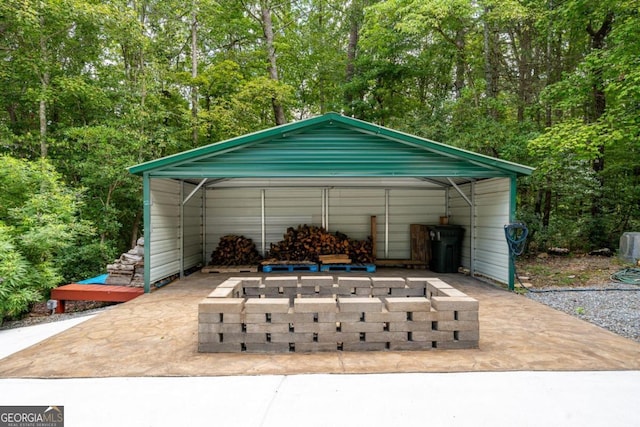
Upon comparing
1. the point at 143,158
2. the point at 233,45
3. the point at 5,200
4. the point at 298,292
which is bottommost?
the point at 298,292

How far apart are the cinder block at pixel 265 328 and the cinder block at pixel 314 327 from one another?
14 centimetres

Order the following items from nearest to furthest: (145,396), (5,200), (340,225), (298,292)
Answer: (145,396) → (298,292) → (5,200) → (340,225)

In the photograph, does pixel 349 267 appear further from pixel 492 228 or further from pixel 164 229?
pixel 164 229

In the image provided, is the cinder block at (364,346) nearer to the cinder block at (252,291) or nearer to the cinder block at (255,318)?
the cinder block at (255,318)

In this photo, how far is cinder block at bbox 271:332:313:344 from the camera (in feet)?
11.7

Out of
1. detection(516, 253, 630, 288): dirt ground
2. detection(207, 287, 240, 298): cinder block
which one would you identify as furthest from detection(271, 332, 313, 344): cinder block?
detection(516, 253, 630, 288): dirt ground

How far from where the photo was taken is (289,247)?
922 centimetres

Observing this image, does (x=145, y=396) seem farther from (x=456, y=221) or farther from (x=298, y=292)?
(x=456, y=221)

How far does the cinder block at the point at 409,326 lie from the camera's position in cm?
363

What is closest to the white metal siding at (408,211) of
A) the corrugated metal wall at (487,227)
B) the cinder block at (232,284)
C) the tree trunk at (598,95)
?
the corrugated metal wall at (487,227)

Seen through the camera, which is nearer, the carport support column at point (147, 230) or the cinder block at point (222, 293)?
the cinder block at point (222, 293)

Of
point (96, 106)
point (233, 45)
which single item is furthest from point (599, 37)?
point (96, 106)

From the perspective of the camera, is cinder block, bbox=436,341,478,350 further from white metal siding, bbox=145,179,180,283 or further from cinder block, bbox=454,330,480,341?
white metal siding, bbox=145,179,180,283

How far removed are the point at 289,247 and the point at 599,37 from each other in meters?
11.7
